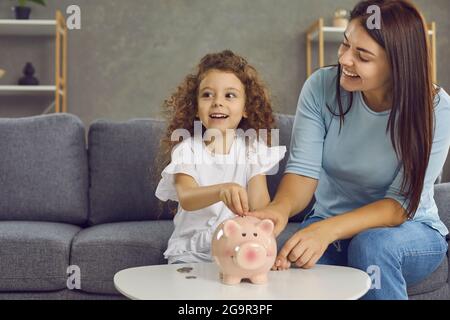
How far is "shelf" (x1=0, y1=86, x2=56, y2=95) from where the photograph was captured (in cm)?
355

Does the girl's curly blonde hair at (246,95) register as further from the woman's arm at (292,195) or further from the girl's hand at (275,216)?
the girl's hand at (275,216)

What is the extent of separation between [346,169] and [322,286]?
0.44 m

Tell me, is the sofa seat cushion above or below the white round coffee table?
below

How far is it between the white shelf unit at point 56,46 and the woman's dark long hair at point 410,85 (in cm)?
271

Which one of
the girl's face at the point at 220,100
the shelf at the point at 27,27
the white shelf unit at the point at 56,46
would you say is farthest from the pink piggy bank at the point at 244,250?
the shelf at the point at 27,27

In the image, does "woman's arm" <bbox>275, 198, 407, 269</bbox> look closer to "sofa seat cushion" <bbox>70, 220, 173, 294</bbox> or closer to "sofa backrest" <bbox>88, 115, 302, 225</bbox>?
"sofa seat cushion" <bbox>70, 220, 173, 294</bbox>

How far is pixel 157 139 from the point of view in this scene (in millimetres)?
2010

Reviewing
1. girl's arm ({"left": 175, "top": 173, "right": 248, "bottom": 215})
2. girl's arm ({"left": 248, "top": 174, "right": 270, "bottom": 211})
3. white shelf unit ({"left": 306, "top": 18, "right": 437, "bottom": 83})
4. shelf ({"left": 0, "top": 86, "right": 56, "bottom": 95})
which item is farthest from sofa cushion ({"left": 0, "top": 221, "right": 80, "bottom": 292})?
white shelf unit ({"left": 306, "top": 18, "right": 437, "bottom": 83})

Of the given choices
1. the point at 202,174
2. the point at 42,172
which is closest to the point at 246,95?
the point at 202,174

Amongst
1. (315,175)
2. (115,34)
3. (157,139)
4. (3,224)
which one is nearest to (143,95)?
(115,34)

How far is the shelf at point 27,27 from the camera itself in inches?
140

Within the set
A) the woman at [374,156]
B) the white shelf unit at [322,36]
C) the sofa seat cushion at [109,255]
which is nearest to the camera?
the woman at [374,156]

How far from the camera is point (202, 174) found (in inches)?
58.1
